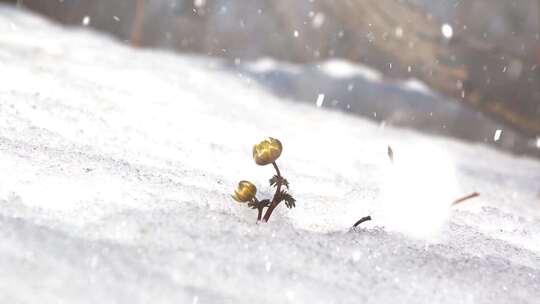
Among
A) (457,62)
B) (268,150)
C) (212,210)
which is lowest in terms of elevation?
(212,210)

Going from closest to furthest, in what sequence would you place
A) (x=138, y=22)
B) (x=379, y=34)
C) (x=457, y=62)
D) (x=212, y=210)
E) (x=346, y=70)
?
1. (x=212, y=210)
2. (x=457, y=62)
3. (x=379, y=34)
4. (x=346, y=70)
5. (x=138, y=22)

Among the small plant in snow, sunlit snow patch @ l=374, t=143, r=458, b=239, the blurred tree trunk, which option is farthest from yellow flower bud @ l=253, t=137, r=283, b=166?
the blurred tree trunk

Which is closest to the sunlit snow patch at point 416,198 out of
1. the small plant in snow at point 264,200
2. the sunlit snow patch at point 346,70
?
the small plant in snow at point 264,200

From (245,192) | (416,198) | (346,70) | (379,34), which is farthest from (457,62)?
(245,192)

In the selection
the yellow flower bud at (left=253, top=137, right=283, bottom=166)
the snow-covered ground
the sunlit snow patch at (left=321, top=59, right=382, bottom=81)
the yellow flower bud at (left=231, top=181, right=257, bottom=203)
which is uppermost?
the yellow flower bud at (left=253, top=137, right=283, bottom=166)

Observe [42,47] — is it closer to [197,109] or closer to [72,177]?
[197,109]

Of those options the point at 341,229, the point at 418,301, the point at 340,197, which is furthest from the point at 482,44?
the point at 418,301

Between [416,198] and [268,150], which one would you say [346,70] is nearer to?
[416,198]

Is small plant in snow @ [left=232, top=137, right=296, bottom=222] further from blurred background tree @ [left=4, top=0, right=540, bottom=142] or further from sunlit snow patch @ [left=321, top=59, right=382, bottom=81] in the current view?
sunlit snow patch @ [left=321, top=59, right=382, bottom=81]

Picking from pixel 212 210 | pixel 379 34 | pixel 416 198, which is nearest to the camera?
pixel 212 210
